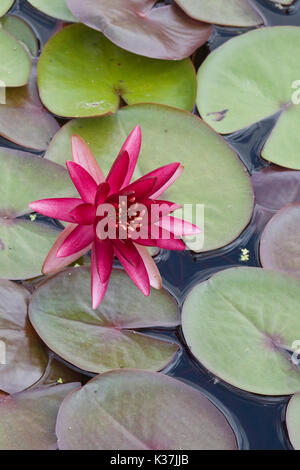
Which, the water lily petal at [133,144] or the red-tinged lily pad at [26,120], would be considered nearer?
the water lily petal at [133,144]

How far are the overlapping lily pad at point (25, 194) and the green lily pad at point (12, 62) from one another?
0.41m

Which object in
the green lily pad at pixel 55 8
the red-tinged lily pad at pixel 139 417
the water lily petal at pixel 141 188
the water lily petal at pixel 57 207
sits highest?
the green lily pad at pixel 55 8

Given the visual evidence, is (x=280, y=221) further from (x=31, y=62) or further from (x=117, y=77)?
→ (x=31, y=62)

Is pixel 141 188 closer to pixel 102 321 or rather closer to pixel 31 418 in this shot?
pixel 102 321

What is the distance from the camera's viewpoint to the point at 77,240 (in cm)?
201

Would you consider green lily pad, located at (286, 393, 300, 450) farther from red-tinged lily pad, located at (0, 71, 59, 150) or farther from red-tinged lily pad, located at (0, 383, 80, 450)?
red-tinged lily pad, located at (0, 71, 59, 150)

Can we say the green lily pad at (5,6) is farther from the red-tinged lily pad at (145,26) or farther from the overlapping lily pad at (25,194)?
the overlapping lily pad at (25,194)

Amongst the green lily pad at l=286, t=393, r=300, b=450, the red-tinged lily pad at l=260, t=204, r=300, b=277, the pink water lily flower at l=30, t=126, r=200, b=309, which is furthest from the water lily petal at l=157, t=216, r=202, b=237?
the green lily pad at l=286, t=393, r=300, b=450

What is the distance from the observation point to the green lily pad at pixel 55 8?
2.77 meters

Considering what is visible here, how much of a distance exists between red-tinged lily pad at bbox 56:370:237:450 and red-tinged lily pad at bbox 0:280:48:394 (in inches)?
8.4

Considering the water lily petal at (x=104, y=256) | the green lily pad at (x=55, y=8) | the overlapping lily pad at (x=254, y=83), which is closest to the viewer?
the water lily petal at (x=104, y=256)

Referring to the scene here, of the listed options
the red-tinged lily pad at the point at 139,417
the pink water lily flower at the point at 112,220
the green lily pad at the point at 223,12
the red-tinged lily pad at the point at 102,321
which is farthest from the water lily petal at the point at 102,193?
the green lily pad at the point at 223,12

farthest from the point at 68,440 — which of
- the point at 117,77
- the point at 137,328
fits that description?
the point at 117,77

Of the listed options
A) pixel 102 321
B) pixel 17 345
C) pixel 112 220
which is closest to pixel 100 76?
pixel 112 220
